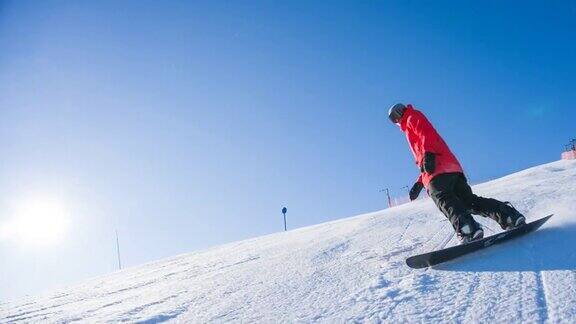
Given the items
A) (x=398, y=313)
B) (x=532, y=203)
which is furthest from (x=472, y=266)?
(x=532, y=203)

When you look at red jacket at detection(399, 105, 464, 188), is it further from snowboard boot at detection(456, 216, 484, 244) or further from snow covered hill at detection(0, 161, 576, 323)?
snow covered hill at detection(0, 161, 576, 323)

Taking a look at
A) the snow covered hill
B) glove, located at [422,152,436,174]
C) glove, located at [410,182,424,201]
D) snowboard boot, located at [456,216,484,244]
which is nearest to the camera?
the snow covered hill

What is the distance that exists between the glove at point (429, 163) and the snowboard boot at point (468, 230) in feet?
1.95

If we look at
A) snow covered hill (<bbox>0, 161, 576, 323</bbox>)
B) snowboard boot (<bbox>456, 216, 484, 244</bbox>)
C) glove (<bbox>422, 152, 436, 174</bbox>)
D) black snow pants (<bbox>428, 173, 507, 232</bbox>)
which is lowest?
snow covered hill (<bbox>0, 161, 576, 323</bbox>)

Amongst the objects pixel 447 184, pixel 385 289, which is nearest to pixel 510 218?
pixel 447 184

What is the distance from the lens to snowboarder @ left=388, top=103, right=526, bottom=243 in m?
3.70

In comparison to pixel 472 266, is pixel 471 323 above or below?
below

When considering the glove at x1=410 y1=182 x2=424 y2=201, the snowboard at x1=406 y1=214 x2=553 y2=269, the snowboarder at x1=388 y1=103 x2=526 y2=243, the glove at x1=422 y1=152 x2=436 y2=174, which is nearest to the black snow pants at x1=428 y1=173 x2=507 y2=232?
the snowboarder at x1=388 y1=103 x2=526 y2=243

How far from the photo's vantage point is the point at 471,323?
6.07 ft

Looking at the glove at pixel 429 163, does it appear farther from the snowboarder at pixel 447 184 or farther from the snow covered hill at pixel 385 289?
the snow covered hill at pixel 385 289

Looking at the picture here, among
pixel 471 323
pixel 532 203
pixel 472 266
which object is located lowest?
pixel 471 323

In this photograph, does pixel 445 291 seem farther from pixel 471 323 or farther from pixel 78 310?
pixel 78 310

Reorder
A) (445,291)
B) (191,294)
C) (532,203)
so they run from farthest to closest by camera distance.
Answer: (532,203), (191,294), (445,291)

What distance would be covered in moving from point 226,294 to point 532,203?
4.58 meters
